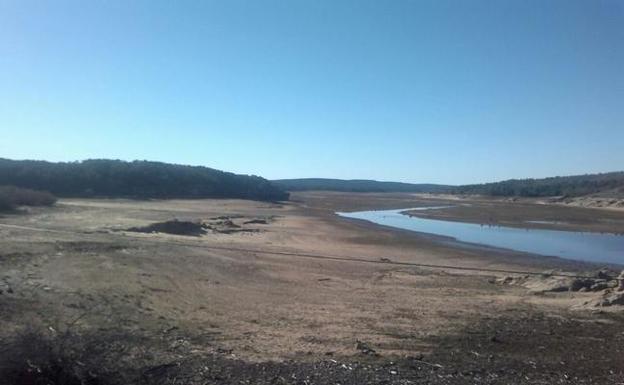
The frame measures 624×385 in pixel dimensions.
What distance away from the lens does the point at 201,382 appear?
7219 millimetres

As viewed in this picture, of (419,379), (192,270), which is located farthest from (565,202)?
(419,379)

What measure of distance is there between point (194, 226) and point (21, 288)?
1972 centimetres

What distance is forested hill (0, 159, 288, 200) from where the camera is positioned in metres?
67.8

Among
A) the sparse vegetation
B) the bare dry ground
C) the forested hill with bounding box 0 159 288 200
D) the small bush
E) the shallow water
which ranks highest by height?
Answer: the forested hill with bounding box 0 159 288 200

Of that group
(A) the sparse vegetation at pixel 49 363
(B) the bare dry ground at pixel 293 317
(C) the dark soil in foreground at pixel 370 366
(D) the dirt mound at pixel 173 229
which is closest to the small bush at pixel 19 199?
(D) the dirt mound at pixel 173 229

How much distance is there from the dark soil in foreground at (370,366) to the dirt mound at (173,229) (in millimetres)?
20055

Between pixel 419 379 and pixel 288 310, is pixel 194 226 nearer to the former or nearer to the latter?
pixel 288 310

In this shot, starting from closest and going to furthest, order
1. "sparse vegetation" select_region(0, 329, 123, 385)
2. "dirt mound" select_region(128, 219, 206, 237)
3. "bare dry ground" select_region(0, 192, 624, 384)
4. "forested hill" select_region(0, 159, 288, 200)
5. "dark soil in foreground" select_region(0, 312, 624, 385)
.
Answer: "sparse vegetation" select_region(0, 329, 123, 385) → "dark soil in foreground" select_region(0, 312, 624, 385) → "bare dry ground" select_region(0, 192, 624, 384) → "dirt mound" select_region(128, 219, 206, 237) → "forested hill" select_region(0, 159, 288, 200)

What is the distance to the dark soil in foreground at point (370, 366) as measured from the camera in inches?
260

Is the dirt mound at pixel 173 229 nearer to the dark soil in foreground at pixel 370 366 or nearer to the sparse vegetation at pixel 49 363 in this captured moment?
the dark soil in foreground at pixel 370 366

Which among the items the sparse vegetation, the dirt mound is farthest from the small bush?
the sparse vegetation

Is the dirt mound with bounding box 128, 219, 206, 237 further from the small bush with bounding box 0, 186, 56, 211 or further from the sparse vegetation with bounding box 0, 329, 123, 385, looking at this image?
the sparse vegetation with bounding box 0, 329, 123, 385

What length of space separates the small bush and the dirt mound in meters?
10.2

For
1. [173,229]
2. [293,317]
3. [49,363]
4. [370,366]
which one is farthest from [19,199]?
[370,366]
